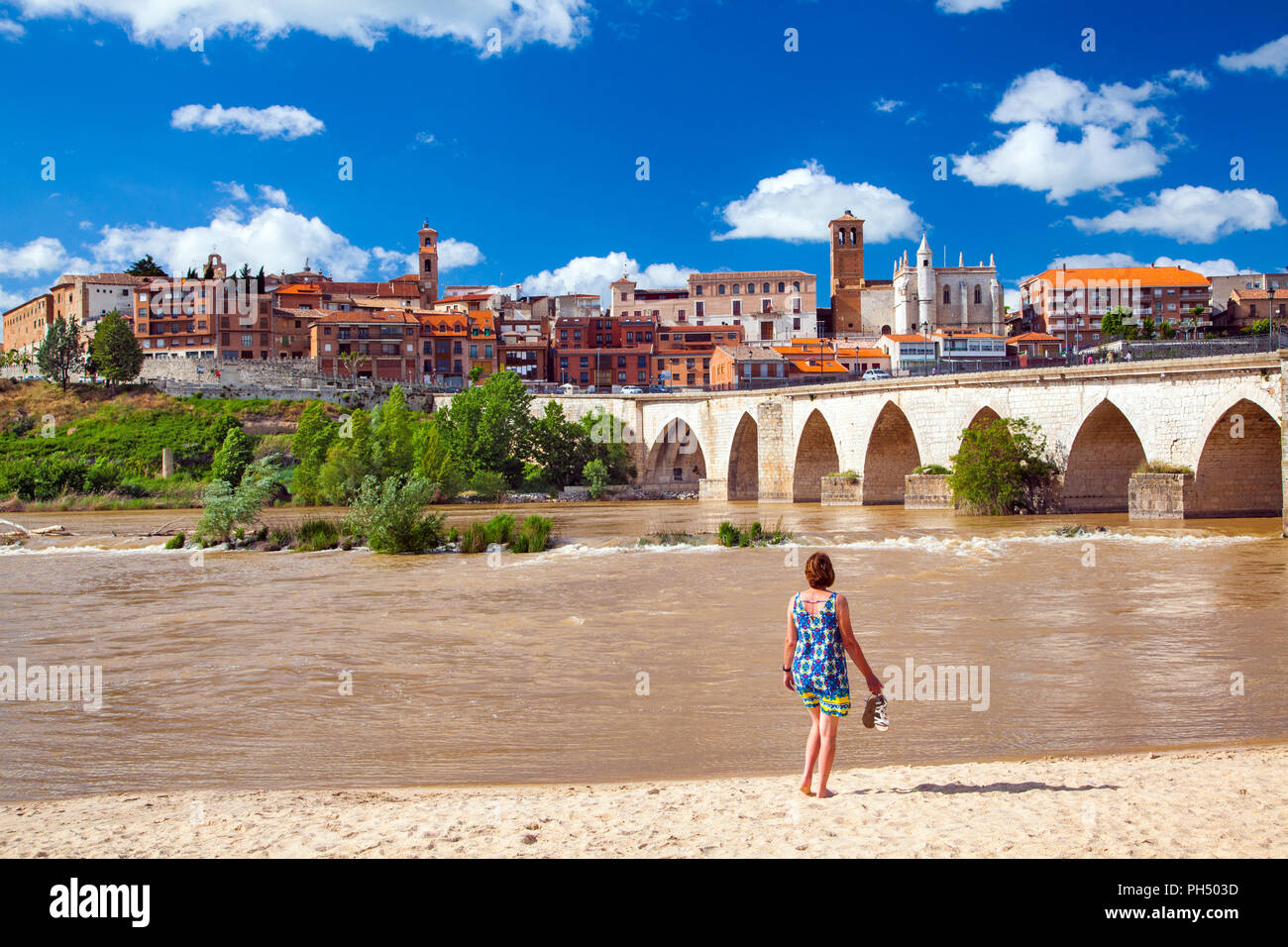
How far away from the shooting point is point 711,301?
105m

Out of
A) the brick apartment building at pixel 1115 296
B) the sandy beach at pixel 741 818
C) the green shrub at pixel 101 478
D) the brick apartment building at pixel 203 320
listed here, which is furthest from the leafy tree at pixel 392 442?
the brick apartment building at pixel 1115 296

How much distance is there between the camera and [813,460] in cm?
5072

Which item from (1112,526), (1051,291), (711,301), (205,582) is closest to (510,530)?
(205,582)

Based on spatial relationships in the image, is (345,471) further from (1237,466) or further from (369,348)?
(1237,466)

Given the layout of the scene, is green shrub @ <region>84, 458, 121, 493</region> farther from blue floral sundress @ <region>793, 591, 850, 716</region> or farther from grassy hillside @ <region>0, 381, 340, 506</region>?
blue floral sundress @ <region>793, 591, 850, 716</region>

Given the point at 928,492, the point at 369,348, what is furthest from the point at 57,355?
the point at 928,492

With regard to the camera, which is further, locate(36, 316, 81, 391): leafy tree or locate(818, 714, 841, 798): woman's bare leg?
locate(36, 316, 81, 391): leafy tree

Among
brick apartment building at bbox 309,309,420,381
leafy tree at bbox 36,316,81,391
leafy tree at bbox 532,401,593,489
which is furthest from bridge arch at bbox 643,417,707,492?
leafy tree at bbox 36,316,81,391

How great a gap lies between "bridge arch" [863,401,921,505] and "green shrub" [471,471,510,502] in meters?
19.0

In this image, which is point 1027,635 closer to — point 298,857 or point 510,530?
point 298,857

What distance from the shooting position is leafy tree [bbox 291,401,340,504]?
51875 mm

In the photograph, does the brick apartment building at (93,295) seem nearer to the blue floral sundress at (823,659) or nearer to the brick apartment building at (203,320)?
the brick apartment building at (203,320)
